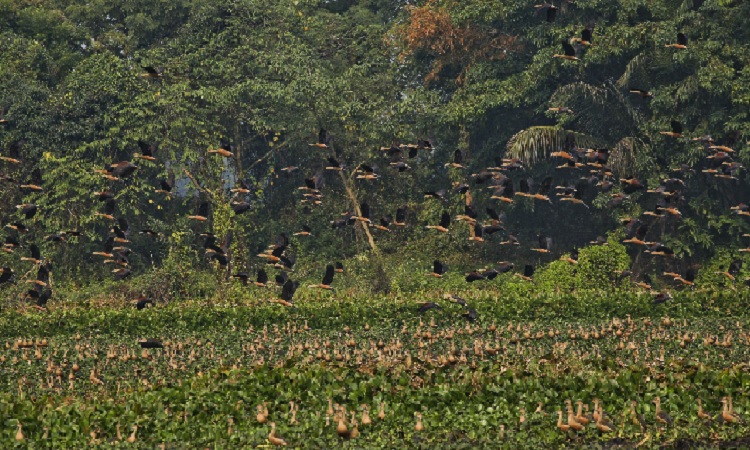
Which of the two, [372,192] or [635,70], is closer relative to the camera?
[635,70]

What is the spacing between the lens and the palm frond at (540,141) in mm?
28703

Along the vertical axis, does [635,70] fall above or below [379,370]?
above

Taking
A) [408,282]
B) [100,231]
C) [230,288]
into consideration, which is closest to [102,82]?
[100,231]

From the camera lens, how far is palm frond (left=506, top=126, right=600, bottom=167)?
Answer: 94.2 feet

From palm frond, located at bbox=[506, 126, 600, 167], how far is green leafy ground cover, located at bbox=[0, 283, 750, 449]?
220 inches

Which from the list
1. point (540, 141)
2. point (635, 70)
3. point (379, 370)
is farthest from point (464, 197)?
point (379, 370)

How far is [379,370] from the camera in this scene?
14.2 m

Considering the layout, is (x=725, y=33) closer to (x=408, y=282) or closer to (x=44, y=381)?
(x=408, y=282)

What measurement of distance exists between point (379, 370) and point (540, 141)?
1563 cm

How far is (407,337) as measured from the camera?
20328mm

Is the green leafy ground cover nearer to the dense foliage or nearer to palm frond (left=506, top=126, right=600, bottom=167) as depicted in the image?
the dense foliage

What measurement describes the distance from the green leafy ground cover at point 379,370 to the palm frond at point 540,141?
5.59 meters

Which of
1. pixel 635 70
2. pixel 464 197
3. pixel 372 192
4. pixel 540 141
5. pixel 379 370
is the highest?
pixel 635 70

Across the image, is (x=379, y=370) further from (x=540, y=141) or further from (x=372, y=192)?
(x=372, y=192)
